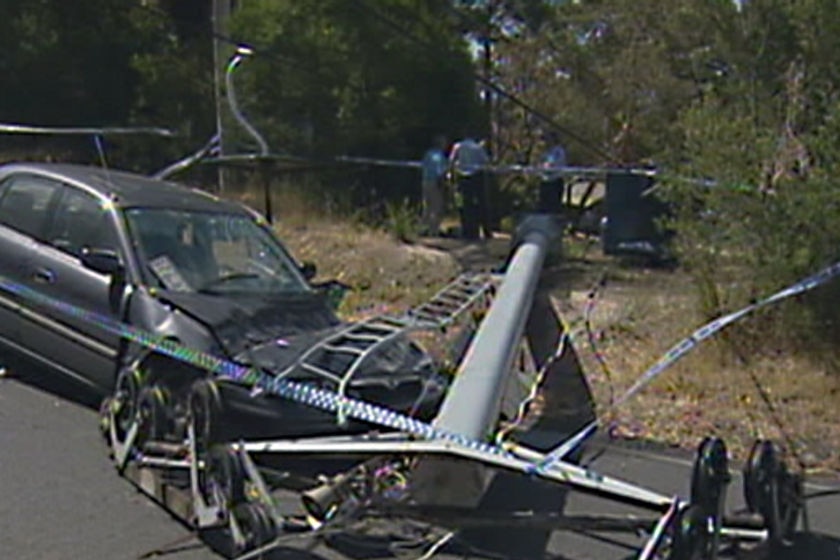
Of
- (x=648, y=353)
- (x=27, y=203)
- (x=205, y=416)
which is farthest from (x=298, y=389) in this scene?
(x=648, y=353)

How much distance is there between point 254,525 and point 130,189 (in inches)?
157

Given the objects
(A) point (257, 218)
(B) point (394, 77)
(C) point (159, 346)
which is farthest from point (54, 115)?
(C) point (159, 346)

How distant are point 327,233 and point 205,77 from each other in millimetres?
8934

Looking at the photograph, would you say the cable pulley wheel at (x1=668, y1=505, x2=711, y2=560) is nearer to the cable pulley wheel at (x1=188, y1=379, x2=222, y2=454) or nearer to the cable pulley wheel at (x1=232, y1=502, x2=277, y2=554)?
the cable pulley wheel at (x1=232, y1=502, x2=277, y2=554)

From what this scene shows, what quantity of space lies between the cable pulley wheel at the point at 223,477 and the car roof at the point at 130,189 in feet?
9.97

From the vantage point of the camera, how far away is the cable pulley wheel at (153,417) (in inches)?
220

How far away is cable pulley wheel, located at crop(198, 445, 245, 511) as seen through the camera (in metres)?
4.40

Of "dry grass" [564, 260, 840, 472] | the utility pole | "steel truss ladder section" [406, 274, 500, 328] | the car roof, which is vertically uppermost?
the utility pole

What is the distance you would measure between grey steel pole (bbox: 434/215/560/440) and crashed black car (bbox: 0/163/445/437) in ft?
2.30

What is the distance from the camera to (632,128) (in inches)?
682

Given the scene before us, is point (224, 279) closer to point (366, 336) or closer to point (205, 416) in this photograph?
point (366, 336)

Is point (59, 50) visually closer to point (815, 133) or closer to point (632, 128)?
point (632, 128)

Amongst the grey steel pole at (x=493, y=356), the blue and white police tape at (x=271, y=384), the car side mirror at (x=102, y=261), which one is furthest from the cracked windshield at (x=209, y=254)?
the grey steel pole at (x=493, y=356)

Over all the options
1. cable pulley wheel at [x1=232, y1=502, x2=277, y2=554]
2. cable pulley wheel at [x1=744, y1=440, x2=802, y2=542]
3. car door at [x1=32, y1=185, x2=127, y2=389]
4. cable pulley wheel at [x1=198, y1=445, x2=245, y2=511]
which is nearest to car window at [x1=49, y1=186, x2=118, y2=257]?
car door at [x1=32, y1=185, x2=127, y2=389]
